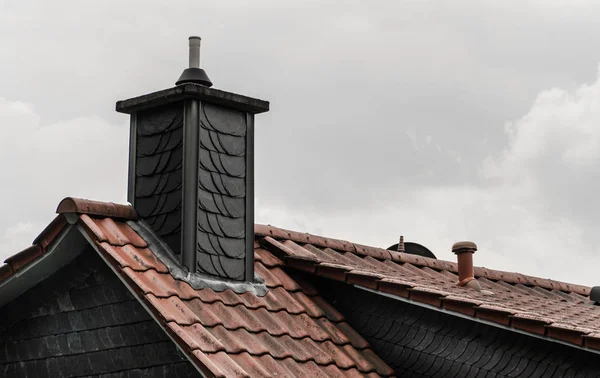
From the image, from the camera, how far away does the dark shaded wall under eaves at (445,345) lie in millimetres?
9242

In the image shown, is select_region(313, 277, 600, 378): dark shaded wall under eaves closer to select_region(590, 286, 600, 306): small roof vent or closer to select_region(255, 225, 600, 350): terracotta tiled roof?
select_region(255, 225, 600, 350): terracotta tiled roof

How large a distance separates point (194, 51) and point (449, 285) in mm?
3520

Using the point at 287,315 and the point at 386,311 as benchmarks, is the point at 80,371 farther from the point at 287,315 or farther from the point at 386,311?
the point at 386,311

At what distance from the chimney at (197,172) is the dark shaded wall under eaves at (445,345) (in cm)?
111

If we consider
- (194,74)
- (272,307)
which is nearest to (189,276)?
(272,307)

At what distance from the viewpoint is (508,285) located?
44.2 feet

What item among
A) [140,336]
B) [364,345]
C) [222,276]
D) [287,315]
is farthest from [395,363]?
[140,336]

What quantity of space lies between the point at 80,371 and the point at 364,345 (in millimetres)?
2527


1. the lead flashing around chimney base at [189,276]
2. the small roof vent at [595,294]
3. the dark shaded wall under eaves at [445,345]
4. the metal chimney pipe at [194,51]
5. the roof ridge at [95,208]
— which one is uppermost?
the metal chimney pipe at [194,51]

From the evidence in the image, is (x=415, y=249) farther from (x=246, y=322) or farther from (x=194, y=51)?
(x=246, y=322)

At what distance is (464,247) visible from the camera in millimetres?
11922

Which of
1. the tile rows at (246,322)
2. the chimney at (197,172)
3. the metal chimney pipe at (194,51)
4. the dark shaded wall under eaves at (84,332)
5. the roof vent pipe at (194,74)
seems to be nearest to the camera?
the tile rows at (246,322)

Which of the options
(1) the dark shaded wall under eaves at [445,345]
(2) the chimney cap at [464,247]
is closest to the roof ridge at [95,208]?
(1) the dark shaded wall under eaves at [445,345]

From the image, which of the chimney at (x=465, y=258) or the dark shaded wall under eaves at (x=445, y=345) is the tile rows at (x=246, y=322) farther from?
the chimney at (x=465, y=258)
